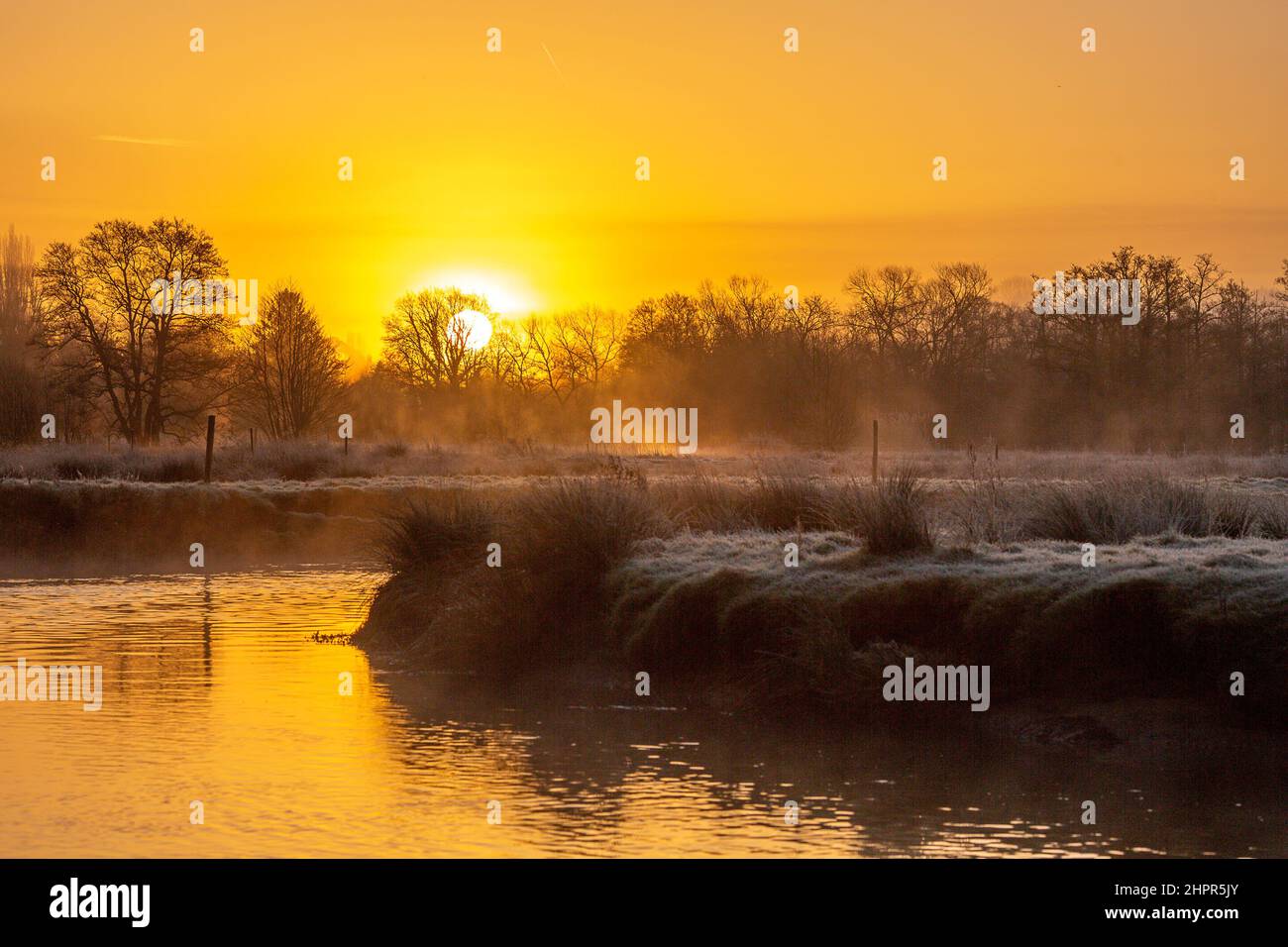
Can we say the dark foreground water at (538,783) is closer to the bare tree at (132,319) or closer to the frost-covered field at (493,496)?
the frost-covered field at (493,496)

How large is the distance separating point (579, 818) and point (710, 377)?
256 feet

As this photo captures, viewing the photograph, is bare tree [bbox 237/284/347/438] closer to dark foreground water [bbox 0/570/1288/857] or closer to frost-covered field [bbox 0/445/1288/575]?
frost-covered field [bbox 0/445/1288/575]

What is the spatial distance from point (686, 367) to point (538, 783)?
258ft

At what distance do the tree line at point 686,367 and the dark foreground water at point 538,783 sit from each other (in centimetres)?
4735

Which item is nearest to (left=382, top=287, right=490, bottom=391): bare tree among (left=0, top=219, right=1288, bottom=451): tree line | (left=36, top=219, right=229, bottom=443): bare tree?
(left=0, top=219, right=1288, bottom=451): tree line

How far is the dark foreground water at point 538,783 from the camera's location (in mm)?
10383

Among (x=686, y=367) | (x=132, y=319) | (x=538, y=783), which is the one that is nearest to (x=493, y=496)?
(x=538, y=783)

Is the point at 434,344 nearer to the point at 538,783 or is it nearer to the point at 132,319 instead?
the point at 132,319

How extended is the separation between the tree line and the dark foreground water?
1864 inches

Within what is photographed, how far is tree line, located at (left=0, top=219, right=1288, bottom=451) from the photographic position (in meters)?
61.8
